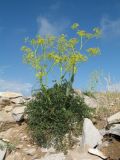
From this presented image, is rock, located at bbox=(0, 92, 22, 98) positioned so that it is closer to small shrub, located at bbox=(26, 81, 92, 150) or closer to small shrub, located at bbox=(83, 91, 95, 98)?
small shrub, located at bbox=(26, 81, 92, 150)

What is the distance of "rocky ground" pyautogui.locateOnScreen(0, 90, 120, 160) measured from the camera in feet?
36.1

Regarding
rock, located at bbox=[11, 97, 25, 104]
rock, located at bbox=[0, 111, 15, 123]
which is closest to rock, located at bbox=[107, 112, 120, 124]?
rock, located at bbox=[0, 111, 15, 123]

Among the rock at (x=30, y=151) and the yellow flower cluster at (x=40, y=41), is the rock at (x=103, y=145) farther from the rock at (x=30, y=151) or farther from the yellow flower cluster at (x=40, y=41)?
the yellow flower cluster at (x=40, y=41)

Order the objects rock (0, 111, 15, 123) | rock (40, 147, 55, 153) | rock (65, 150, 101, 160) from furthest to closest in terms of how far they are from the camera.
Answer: rock (0, 111, 15, 123), rock (40, 147, 55, 153), rock (65, 150, 101, 160)

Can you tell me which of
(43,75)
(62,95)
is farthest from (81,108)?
(43,75)

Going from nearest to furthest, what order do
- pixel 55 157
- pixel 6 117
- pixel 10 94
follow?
1. pixel 55 157
2. pixel 6 117
3. pixel 10 94

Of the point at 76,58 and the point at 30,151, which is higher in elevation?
the point at 76,58

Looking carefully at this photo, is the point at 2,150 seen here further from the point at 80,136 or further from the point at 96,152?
the point at 96,152

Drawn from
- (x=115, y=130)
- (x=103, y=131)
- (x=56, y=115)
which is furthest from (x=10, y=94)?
(x=115, y=130)

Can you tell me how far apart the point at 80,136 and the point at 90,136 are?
0.63m

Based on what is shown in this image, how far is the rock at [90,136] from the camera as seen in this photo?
11227 mm

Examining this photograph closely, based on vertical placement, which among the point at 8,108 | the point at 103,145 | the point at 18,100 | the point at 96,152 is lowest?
the point at 96,152

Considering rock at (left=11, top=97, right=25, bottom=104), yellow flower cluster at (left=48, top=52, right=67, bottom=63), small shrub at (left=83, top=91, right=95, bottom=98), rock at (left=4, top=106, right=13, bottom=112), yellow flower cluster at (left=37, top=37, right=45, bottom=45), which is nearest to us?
yellow flower cluster at (left=48, top=52, right=67, bottom=63)

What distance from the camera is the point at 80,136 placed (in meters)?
11.9
